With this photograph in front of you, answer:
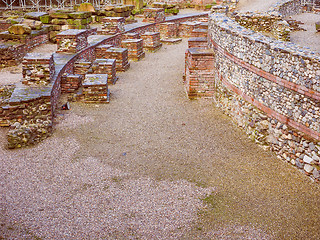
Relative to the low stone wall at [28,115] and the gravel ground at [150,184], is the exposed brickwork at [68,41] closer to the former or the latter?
the low stone wall at [28,115]

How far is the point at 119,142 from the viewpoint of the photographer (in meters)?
6.43

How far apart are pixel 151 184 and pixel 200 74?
13.5 ft

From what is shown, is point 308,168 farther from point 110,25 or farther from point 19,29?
point 110,25

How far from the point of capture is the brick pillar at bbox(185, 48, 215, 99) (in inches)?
331

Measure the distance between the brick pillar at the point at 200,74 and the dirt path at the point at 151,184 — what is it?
3.58 feet

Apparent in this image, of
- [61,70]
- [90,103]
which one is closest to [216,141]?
[90,103]

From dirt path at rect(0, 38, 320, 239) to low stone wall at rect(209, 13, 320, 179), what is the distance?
1.09 ft

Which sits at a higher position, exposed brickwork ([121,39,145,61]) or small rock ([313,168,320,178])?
exposed brickwork ([121,39,145,61])

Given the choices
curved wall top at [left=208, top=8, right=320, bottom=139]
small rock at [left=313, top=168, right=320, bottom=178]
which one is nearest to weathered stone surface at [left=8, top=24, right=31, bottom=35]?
curved wall top at [left=208, top=8, right=320, bottom=139]

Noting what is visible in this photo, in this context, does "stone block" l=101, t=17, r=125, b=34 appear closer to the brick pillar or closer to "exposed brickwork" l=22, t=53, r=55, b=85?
the brick pillar

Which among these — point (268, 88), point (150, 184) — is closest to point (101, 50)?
point (268, 88)

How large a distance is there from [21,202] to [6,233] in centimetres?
64

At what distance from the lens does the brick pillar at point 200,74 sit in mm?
8398

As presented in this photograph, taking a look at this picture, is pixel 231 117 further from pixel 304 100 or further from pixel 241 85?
pixel 304 100
